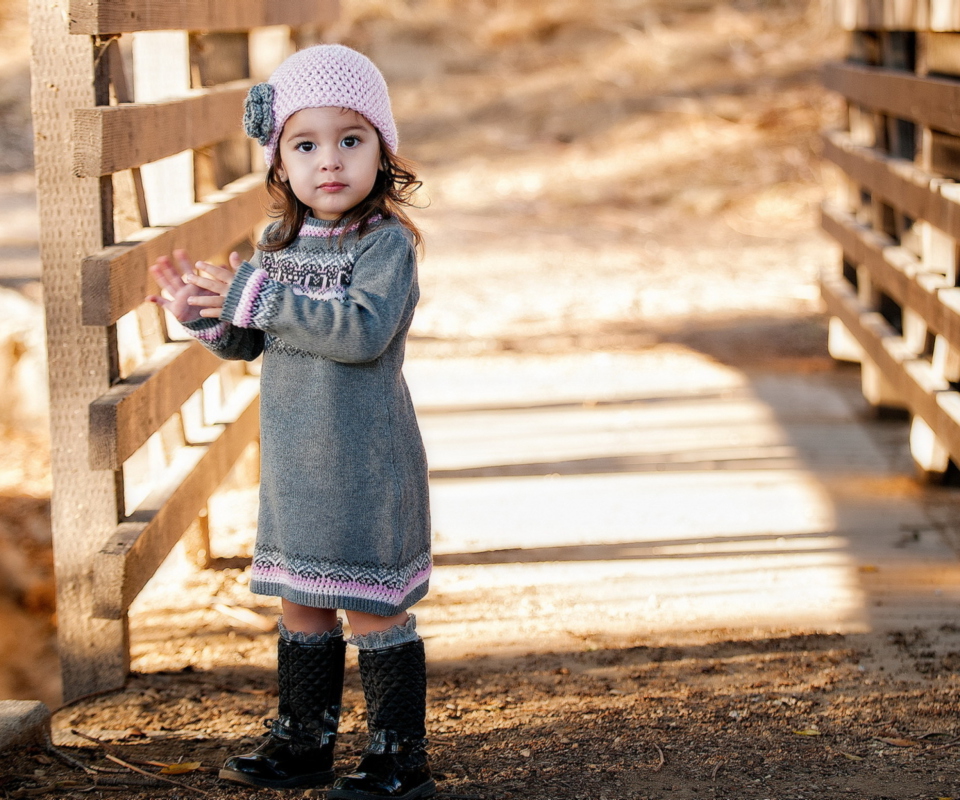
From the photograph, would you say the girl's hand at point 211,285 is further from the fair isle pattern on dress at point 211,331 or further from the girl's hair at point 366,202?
the girl's hair at point 366,202

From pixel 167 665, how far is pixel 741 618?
1.76 metres

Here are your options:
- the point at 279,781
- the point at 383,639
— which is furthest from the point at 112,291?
the point at 279,781

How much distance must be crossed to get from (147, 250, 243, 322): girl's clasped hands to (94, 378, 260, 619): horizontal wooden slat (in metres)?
0.80

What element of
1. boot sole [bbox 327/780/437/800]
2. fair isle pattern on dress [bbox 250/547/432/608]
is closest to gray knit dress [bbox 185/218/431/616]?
fair isle pattern on dress [bbox 250/547/432/608]

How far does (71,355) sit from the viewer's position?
10.7 feet

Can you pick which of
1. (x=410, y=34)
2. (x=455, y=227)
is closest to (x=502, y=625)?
(x=455, y=227)

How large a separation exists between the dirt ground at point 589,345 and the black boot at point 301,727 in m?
0.09

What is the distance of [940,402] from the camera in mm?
4539

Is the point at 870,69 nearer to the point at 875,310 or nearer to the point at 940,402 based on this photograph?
the point at 875,310

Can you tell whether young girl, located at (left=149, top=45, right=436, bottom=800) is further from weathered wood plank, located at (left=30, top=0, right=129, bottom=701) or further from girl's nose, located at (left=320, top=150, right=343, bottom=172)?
weathered wood plank, located at (left=30, top=0, right=129, bottom=701)

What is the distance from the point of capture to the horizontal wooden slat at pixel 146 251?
9.91 feet

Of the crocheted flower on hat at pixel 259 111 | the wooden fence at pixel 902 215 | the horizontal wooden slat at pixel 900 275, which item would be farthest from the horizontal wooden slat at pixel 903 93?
the crocheted flower on hat at pixel 259 111

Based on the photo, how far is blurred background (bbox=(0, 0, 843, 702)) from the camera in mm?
6391

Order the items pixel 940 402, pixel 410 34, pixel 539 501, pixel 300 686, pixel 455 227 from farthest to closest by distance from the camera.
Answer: pixel 410 34 → pixel 455 227 → pixel 539 501 → pixel 940 402 → pixel 300 686
